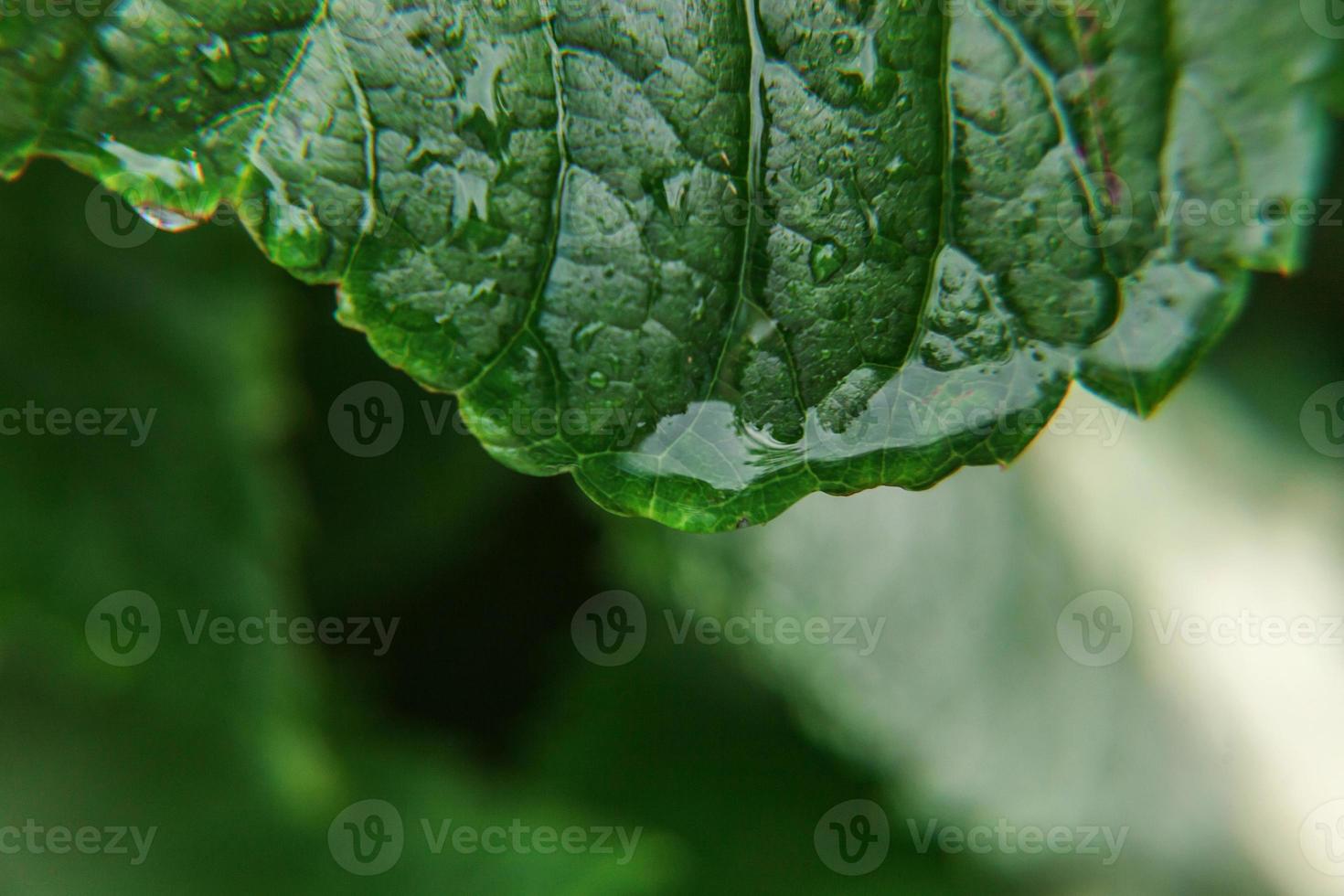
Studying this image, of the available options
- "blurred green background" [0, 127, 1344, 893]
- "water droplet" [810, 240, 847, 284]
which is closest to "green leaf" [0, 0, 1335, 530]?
"water droplet" [810, 240, 847, 284]

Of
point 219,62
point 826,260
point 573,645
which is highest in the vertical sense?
point 219,62

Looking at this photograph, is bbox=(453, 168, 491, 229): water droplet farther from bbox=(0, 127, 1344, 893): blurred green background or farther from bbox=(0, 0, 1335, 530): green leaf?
bbox=(0, 127, 1344, 893): blurred green background

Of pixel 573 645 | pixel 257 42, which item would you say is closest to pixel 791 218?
pixel 257 42

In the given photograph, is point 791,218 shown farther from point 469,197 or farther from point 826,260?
point 469,197

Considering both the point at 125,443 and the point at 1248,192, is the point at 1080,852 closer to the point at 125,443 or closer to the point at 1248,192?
the point at 1248,192

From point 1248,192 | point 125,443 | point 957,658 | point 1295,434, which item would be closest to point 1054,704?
point 957,658

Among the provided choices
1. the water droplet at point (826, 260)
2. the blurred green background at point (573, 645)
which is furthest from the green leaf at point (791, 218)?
the blurred green background at point (573, 645)
